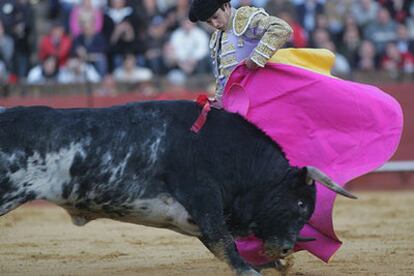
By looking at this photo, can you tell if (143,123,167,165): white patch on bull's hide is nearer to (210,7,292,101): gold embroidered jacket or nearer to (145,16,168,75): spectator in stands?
(210,7,292,101): gold embroidered jacket

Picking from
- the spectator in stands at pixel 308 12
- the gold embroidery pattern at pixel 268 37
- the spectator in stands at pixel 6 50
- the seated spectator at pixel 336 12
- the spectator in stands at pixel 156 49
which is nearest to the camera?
the gold embroidery pattern at pixel 268 37

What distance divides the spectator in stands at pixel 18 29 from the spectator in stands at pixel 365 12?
4.14 meters

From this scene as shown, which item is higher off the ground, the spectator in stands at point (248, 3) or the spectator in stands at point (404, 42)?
the spectator in stands at point (248, 3)

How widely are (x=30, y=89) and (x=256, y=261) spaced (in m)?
5.73

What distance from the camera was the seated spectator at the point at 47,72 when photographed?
35.4ft

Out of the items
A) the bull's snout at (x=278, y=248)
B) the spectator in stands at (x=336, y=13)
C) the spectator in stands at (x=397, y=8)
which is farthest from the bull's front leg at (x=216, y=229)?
the spectator in stands at (x=397, y=8)

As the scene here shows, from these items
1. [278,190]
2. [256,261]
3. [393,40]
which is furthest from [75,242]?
[393,40]

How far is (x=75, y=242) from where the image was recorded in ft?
22.3

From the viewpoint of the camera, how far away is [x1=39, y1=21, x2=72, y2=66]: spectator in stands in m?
11.0

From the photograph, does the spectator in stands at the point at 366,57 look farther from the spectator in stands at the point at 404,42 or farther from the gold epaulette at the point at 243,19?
the gold epaulette at the point at 243,19

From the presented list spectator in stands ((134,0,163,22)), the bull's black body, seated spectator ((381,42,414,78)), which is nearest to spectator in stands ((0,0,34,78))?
spectator in stands ((134,0,163,22))

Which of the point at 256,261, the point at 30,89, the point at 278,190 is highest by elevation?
the point at 278,190

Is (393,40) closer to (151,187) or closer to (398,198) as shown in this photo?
(398,198)

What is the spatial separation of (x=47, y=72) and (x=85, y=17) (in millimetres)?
922
